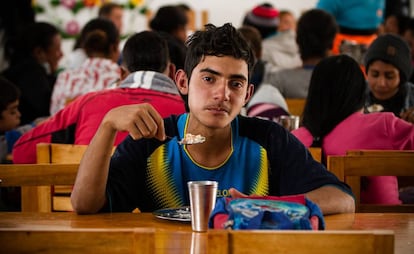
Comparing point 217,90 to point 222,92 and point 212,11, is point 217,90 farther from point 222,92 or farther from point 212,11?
point 212,11

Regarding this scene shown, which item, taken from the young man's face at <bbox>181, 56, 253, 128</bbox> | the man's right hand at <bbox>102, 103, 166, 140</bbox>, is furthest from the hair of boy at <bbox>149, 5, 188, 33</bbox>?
the man's right hand at <bbox>102, 103, 166, 140</bbox>

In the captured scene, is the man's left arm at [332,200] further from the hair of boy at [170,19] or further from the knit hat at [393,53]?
the hair of boy at [170,19]

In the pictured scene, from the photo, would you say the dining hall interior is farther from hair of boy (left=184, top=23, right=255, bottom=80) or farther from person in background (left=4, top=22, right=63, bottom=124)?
person in background (left=4, top=22, right=63, bottom=124)

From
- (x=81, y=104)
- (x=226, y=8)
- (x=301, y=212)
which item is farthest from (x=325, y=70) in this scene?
(x=226, y=8)

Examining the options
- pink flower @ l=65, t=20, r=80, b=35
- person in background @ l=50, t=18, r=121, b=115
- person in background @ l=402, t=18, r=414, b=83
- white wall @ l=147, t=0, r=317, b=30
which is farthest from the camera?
white wall @ l=147, t=0, r=317, b=30

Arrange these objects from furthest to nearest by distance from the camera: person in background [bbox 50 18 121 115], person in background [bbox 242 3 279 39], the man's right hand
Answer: person in background [bbox 242 3 279 39], person in background [bbox 50 18 121 115], the man's right hand

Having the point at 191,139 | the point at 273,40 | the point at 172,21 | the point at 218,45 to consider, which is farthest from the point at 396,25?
the point at 191,139

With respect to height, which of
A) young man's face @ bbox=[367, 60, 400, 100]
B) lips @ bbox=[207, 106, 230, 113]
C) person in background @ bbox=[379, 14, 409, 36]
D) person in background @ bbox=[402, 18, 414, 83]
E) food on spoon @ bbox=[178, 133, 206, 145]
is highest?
person in background @ bbox=[379, 14, 409, 36]

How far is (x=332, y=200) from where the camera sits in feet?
7.42

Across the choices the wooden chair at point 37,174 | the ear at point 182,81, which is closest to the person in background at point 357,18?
the ear at point 182,81

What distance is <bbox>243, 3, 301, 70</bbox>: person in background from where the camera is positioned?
269 inches

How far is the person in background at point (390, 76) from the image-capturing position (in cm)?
470

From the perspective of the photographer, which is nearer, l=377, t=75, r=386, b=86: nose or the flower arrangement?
l=377, t=75, r=386, b=86: nose

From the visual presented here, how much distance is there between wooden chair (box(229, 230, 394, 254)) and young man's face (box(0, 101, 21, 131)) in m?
3.65
